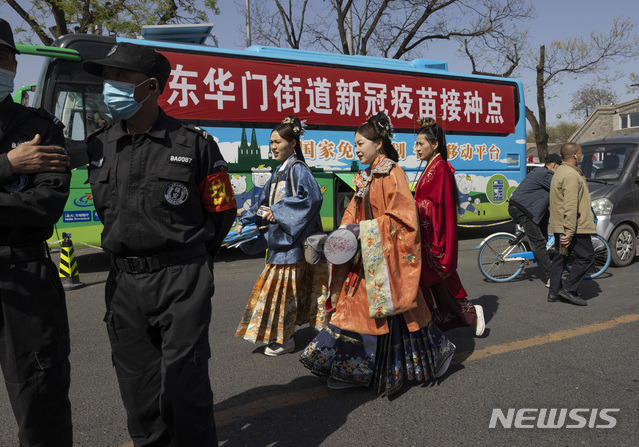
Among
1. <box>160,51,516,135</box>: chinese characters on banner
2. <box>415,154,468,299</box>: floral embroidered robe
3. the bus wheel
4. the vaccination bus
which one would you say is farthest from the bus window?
the bus wheel

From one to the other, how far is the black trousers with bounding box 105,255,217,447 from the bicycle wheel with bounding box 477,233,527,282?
5.11 meters

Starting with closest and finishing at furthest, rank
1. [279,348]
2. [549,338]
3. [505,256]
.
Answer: [279,348] → [549,338] → [505,256]

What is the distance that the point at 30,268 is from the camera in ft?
6.90

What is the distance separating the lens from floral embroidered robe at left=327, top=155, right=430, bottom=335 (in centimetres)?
326

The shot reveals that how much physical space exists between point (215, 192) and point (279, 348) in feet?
7.17

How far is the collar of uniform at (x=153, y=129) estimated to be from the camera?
2.25 m

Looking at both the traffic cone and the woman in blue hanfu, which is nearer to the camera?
the woman in blue hanfu

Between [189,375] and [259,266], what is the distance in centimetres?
607

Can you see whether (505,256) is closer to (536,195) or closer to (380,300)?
(536,195)

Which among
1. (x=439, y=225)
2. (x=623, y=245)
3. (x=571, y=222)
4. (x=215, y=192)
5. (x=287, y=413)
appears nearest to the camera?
(x=215, y=192)

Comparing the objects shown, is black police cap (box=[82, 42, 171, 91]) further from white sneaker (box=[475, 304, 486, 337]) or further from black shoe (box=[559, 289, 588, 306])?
black shoe (box=[559, 289, 588, 306])

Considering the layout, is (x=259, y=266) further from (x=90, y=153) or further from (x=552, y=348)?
(x=90, y=153)

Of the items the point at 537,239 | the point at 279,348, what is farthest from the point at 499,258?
the point at 279,348

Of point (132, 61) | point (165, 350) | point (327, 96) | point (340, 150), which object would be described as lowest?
point (165, 350)
